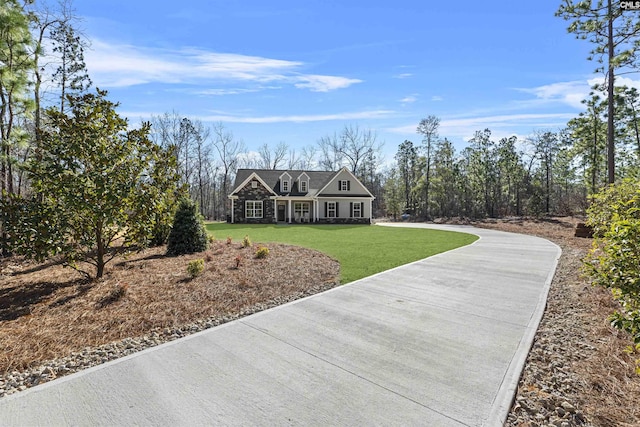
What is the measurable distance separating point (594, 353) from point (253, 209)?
2533 cm

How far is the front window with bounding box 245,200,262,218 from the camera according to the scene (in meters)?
26.8

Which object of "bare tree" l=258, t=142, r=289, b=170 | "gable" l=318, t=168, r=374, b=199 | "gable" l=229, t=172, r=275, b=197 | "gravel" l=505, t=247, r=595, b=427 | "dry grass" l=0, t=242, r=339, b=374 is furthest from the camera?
"bare tree" l=258, t=142, r=289, b=170

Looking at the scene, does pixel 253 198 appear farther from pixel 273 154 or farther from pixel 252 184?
pixel 273 154

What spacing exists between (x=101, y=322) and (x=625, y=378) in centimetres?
615

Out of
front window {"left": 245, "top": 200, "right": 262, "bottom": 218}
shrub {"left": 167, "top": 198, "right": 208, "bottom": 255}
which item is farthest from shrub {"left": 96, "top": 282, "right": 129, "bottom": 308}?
front window {"left": 245, "top": 200, "right": 262, "bottom": 218}

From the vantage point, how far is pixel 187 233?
9312 millimetres

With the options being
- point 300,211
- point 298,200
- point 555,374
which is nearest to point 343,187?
point 298,200

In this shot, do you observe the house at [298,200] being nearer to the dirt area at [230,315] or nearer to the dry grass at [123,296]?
the dry grass at [123,296]

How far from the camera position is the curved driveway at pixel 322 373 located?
97.3 inches

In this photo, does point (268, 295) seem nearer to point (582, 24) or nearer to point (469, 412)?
point (469, 412)

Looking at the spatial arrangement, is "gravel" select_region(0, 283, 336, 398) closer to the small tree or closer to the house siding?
the small tree

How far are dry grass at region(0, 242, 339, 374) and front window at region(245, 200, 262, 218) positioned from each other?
18.5 metres

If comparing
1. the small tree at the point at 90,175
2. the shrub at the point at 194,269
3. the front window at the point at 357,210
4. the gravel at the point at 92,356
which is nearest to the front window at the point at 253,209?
the front window at the point at 357,210

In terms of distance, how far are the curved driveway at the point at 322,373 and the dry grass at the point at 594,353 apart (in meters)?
0.35
